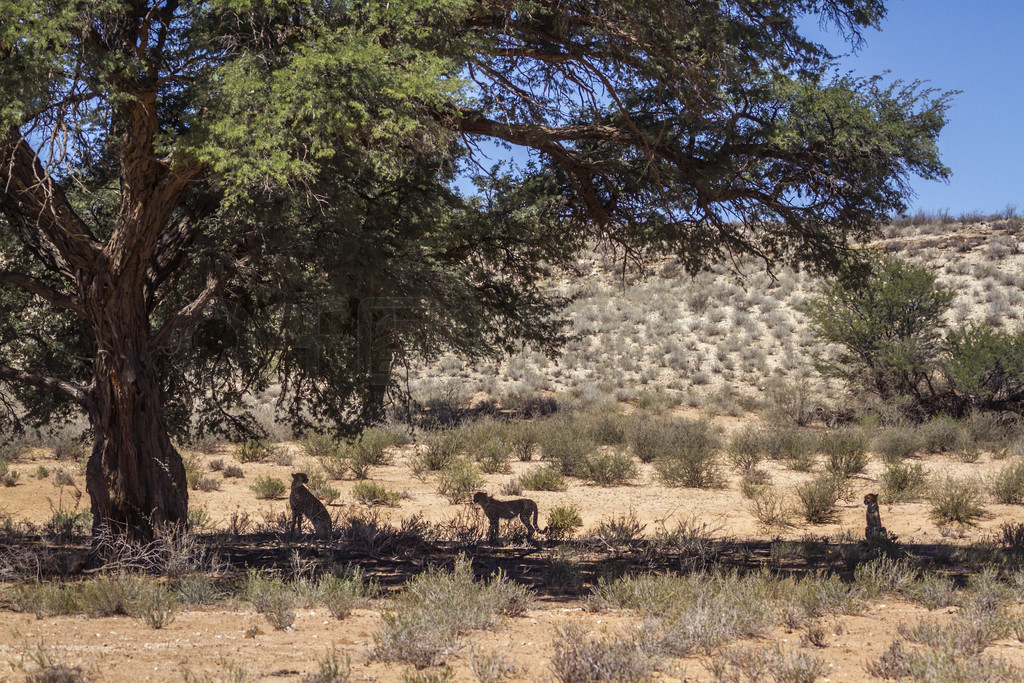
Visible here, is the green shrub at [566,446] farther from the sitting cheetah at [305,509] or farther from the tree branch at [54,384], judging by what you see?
the tree branch at [54,384]

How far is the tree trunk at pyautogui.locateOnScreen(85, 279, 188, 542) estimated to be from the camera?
27.0ft

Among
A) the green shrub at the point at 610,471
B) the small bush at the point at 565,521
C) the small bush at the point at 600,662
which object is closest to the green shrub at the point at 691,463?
the green shrub at the point at 610,471

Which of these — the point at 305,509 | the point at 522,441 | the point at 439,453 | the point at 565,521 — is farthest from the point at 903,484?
the point at 305,509

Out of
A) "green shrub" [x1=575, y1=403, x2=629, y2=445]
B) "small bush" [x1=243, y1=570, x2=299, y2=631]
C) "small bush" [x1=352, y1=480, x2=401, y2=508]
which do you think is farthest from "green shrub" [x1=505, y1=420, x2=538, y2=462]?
"small bush" [x1=243, y1=570, x2=299, y2=631]

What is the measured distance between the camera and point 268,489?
615 inches

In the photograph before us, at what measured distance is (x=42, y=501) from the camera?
15.1m

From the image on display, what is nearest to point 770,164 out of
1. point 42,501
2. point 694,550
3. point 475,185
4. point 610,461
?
point 475,185

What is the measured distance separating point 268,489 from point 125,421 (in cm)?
765

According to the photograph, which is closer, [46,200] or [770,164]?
[46,200]

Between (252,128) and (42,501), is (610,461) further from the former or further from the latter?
(252,128)

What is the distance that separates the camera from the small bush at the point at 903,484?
14.6m

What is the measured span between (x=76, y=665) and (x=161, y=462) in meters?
3.79

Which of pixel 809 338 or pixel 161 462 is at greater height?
pixel 809 338

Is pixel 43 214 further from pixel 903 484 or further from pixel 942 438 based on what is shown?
pixel 942 438
